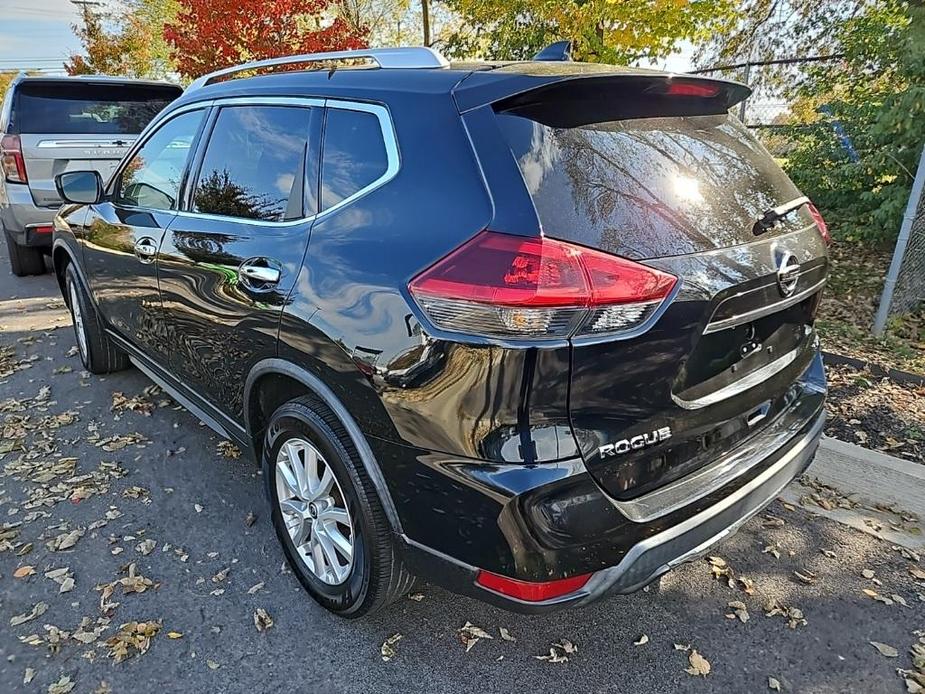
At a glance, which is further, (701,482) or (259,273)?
(259,273)

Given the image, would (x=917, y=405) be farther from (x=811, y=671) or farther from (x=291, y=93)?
(x=291, y=93)

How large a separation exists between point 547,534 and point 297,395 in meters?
1.12

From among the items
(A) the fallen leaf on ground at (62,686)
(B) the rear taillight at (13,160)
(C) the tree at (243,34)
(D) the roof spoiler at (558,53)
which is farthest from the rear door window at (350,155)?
(C) the tree at (243,34)

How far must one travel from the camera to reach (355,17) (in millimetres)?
13602

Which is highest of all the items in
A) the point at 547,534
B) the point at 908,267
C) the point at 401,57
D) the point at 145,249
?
the point at 401,57

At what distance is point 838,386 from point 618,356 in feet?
10.2

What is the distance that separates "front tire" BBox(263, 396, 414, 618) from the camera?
2.10 m

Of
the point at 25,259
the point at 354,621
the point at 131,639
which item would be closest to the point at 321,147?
the point at 354,621

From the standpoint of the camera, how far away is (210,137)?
2979 mm

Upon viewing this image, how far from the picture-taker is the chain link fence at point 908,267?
4.55 m

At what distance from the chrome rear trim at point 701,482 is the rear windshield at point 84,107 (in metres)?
7.11

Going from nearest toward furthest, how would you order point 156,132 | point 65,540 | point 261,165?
point 261,165 < point 65,540 < point 156,132

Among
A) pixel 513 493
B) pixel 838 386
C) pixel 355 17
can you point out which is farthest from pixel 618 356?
pixel 355 17

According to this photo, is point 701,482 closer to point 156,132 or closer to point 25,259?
point 156,132
